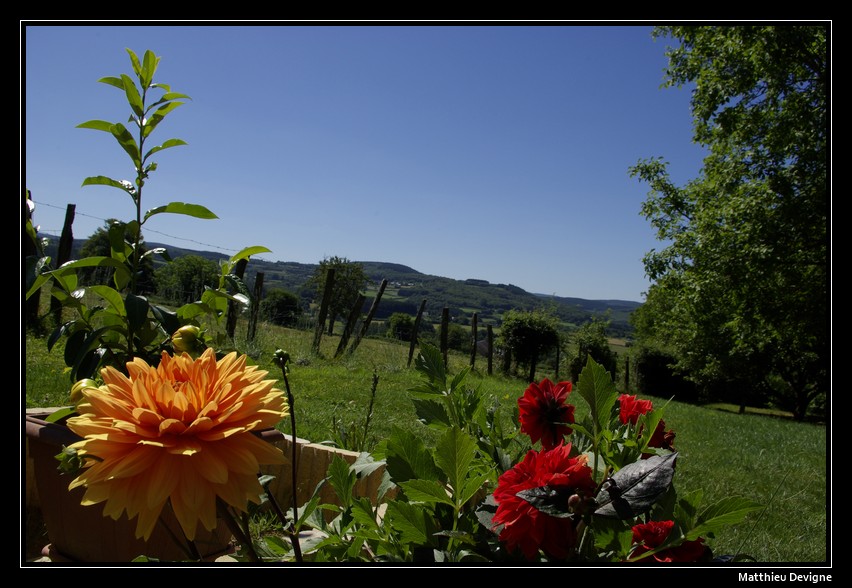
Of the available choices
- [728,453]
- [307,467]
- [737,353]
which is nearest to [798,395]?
[737,353]

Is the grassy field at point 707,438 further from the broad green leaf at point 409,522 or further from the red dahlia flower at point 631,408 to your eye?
the broad green leaf at point 409,522

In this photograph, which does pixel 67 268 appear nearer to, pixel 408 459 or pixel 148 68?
pixel 148 68

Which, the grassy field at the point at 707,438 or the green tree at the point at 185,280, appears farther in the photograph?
the green tree at the point at 185,280

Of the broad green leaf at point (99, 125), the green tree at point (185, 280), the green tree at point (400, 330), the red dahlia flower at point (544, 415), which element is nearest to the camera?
the red dahlia flower at point (544, 415)

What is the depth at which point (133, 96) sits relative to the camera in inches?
51.3

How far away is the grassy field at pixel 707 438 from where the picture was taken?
3451 millimetres

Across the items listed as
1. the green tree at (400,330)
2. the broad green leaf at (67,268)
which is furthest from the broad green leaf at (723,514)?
the green tree at (400,330)

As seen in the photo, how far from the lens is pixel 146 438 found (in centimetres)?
52

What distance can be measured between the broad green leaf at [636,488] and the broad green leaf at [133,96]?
132 centimetres

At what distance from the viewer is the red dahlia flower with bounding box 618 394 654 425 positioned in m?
0.81

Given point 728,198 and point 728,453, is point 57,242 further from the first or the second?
point 728,198

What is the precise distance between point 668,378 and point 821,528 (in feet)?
62.3

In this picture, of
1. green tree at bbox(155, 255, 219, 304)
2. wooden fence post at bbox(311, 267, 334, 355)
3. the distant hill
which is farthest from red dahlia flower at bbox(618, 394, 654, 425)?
the distant hill

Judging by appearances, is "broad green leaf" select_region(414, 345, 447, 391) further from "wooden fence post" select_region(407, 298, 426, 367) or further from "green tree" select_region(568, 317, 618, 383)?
"green tree" select_region(568, 317, 618, 383)
